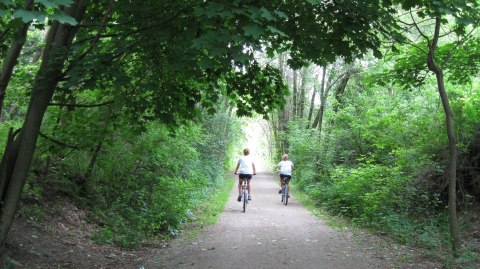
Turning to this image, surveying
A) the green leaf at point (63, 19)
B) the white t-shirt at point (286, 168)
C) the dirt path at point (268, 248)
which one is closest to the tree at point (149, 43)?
the green leaf at point (63, 19)

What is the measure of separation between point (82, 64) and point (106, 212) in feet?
18.3

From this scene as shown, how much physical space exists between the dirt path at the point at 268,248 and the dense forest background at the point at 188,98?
46.6 inches

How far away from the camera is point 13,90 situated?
977 centimetres

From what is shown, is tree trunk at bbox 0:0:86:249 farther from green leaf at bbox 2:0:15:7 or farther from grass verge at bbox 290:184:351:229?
grass verge at bbox 290:184:351:229

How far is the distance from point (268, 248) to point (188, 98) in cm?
343

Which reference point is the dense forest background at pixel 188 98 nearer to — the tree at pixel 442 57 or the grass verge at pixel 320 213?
the tree at pixel 442 57

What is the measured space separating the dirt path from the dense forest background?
1.18 m

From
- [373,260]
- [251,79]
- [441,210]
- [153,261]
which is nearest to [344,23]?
[251,79]


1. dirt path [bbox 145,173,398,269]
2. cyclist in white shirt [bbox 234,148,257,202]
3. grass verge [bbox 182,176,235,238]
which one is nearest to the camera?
dirt path [bbox 145,173,398,269]

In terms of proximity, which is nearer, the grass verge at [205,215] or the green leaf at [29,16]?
the green leaf at [29,16]

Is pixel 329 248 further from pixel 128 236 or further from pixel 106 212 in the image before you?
pixel 106 212

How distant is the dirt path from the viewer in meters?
7.46

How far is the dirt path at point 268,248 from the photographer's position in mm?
7457

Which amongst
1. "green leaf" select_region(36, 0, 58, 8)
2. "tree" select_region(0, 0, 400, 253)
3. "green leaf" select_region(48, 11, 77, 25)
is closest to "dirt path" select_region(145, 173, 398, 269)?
"tree" select_region(0, 0, 400, 253)
